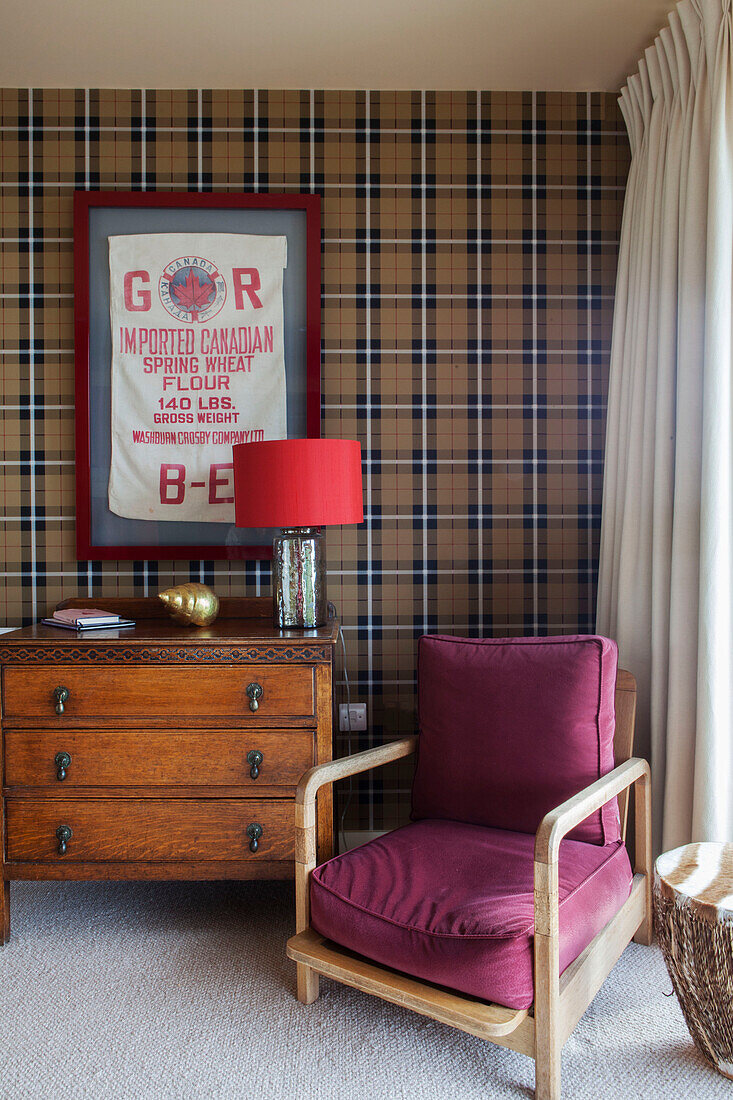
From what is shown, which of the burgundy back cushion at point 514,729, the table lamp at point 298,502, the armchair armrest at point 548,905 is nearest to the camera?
the armchair armrest at point 548,905

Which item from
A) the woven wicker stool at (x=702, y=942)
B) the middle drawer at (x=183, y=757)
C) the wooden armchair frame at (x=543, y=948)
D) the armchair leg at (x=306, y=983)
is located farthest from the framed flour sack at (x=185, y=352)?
the woven wicker stool at (x=702, y=942)

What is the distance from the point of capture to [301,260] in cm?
267

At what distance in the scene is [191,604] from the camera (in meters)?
2.35

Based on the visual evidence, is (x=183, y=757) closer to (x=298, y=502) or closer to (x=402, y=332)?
(x=298, y=502)

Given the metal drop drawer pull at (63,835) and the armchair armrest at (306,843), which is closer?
the armchair armrest at (306,843)

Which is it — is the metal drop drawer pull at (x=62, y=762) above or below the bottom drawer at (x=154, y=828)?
above

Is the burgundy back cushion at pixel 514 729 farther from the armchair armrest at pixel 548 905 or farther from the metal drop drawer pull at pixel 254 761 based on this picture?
the metal drop drawer pull at pixel 254 761

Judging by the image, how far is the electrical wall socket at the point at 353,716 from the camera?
2.68m

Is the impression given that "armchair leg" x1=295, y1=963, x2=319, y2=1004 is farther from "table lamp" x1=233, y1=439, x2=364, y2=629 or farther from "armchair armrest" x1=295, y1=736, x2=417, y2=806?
"table lamp" x1=233, y1=439, x2=364, y2=629

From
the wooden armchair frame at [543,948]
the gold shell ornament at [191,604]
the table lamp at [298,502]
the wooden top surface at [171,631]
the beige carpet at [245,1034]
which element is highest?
the table lamp at [298,502]

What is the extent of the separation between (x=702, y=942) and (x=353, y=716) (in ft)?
4.52

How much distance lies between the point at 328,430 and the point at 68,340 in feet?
3.15

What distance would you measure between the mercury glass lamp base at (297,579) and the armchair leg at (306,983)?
908 mm

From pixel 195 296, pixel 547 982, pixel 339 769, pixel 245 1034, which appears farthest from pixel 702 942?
pixel 195 296
